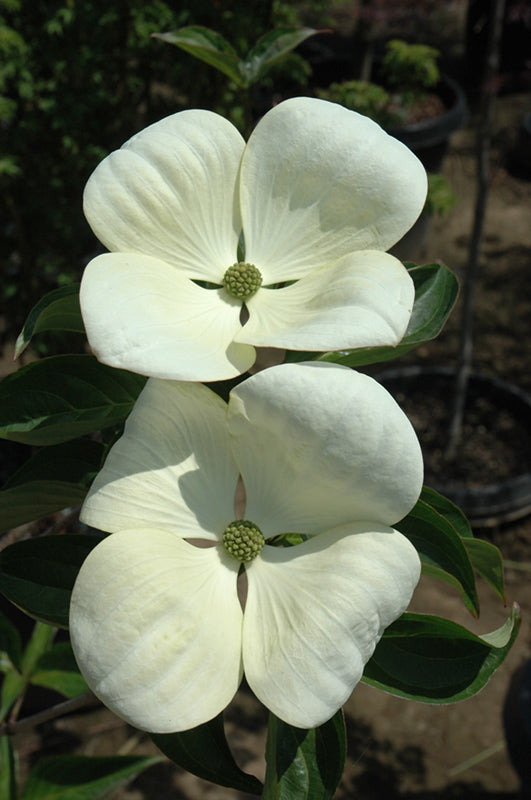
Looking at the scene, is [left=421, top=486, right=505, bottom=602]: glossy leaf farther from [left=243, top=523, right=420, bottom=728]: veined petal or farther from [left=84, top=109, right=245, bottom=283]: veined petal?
[left=84, top=109, right=245, bottom=283]: veined petal

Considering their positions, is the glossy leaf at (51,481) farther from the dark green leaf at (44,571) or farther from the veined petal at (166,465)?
the veined petal at (166,465)

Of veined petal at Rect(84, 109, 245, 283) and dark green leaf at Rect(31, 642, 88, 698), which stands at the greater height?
veined petal at Rect(84, 109, 245, 283)

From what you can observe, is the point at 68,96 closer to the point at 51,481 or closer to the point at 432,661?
the point at 51,481

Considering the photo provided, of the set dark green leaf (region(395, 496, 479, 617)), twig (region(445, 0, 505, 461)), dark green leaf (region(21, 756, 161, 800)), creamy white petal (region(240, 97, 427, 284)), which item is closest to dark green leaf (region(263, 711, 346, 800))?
dark green leaf (region(395, 496, 479, 617))

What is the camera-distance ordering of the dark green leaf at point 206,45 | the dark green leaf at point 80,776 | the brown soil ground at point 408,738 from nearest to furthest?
the dark green leaf at point 206,45 < the dark green leaf at point 80,776 < the brown soil ground at point 408,738

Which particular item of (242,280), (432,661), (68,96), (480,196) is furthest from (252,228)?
(68,96)

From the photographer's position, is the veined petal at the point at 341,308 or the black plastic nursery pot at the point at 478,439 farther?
the black plastic nursery pot at the point at 478,439

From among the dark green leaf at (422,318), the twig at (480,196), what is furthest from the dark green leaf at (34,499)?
the twig at (480,196)

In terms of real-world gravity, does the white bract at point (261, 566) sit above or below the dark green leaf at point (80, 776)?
above
